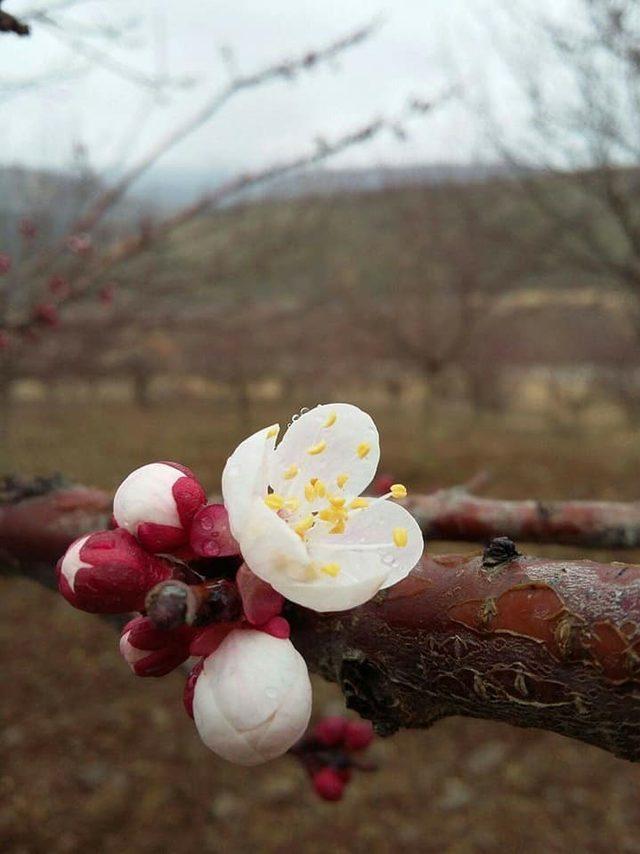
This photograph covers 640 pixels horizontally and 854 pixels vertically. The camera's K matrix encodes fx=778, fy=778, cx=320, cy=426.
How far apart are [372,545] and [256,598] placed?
0.17 metres

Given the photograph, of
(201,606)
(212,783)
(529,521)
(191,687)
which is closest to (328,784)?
(529,521)

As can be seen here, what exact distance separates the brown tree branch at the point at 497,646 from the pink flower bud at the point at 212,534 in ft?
0.48

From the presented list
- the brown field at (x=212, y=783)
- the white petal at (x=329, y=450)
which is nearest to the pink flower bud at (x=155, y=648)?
the white petal at (x=329, y=450)

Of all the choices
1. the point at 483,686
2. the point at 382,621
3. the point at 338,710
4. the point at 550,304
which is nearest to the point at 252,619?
the point at 382,621

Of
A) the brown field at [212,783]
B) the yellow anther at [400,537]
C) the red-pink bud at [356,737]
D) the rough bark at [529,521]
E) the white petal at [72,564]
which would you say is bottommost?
the brown field at [212,783]

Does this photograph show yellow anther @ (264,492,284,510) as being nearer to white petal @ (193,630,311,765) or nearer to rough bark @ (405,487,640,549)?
white petal @ (193,630,311,765)

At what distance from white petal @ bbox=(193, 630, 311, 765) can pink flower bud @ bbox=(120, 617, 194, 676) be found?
0.06 meters

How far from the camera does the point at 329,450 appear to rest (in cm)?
106

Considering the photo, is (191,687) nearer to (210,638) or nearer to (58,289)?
(210,638)

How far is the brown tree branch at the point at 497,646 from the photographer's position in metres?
0.82

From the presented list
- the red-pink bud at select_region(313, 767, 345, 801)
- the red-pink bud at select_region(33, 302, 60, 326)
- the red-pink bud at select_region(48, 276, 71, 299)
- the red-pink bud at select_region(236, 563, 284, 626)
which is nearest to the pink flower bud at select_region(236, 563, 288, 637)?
the red-pink bud at select_region(236, 563, 284, 626)

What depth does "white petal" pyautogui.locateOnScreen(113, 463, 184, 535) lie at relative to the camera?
91 centimetres

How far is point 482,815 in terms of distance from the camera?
12.7ft

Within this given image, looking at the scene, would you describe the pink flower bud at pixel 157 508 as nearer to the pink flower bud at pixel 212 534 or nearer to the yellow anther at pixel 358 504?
the pink flower bud at pixel 212 534
